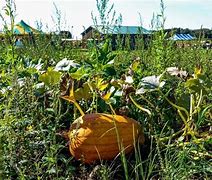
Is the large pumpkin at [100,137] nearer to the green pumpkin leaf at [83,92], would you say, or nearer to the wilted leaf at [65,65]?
the green pumpkin leaf at [83,92]

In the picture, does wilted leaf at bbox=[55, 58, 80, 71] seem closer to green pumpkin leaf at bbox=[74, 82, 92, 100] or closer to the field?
the field

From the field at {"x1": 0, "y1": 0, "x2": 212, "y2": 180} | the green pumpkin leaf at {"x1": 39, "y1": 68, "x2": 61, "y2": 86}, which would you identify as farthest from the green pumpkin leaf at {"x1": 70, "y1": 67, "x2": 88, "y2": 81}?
the green pumpkin leaf at {"x1": 39, "y1": 68, "x2": 61, "y2": 86}

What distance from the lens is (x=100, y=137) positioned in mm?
2125

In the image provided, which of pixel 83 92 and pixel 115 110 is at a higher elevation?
pixel 83 92

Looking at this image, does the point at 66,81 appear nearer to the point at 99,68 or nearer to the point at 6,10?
the point at 99,68

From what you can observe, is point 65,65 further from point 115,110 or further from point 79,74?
point 115,110

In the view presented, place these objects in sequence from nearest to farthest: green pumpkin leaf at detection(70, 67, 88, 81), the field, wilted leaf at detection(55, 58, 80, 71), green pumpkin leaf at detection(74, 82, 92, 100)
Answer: the field < green pumpkin leaf at detection(74, 82, 92, 100) < green pumpkin leaf at detection(70, 67, 88, 81) < wilted leaf at detection(55, 58, 80, 71)

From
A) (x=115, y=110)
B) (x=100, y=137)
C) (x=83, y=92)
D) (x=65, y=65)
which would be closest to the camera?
(x=100, y=137)

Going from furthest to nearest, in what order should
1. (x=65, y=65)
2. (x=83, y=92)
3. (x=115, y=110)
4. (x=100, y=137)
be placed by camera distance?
1. (x=65, y=65)
2. (x=115, y=110)
3. (x=83, y=92)
4. (x=100, y=137)

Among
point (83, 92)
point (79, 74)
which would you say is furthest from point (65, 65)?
point (83, 92)

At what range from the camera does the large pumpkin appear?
2.11m

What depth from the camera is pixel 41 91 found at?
2414mm

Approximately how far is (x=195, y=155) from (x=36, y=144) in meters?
0.73

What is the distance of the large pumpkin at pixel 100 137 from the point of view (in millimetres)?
2105
